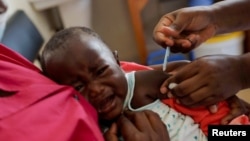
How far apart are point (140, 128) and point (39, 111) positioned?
0.85 ft

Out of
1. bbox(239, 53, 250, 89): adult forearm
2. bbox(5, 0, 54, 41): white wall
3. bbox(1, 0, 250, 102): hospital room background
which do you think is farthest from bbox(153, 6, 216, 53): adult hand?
bbox(5, 0, 54, 41): white wall

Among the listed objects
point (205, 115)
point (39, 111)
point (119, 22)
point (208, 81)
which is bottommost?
point (119, 22)

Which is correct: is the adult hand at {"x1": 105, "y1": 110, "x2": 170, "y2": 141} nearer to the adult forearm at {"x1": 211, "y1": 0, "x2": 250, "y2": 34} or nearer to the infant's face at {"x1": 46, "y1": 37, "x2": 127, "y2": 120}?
the infant's face at {"x1": 46, "y1": 37, "x2": 127, "y2": 120}

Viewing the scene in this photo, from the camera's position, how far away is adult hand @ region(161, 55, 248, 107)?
36.4 inches

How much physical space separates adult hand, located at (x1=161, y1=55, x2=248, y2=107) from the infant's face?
0.47 feet

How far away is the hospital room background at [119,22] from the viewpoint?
203 centimetres

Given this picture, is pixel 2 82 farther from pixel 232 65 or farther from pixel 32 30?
pixel 32 30

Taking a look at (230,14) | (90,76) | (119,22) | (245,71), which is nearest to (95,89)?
(90,76)

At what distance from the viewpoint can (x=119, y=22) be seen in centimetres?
272

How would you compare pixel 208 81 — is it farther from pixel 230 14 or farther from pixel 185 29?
pixel 230 14

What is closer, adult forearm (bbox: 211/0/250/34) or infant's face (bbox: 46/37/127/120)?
infant's face (bbox: 46/37/127/120)

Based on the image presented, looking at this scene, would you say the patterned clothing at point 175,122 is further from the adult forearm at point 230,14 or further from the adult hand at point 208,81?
the adult forearm at point 230,14

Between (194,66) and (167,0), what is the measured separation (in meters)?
1.69

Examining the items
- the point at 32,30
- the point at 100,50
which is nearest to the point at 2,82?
the point at 100,50
